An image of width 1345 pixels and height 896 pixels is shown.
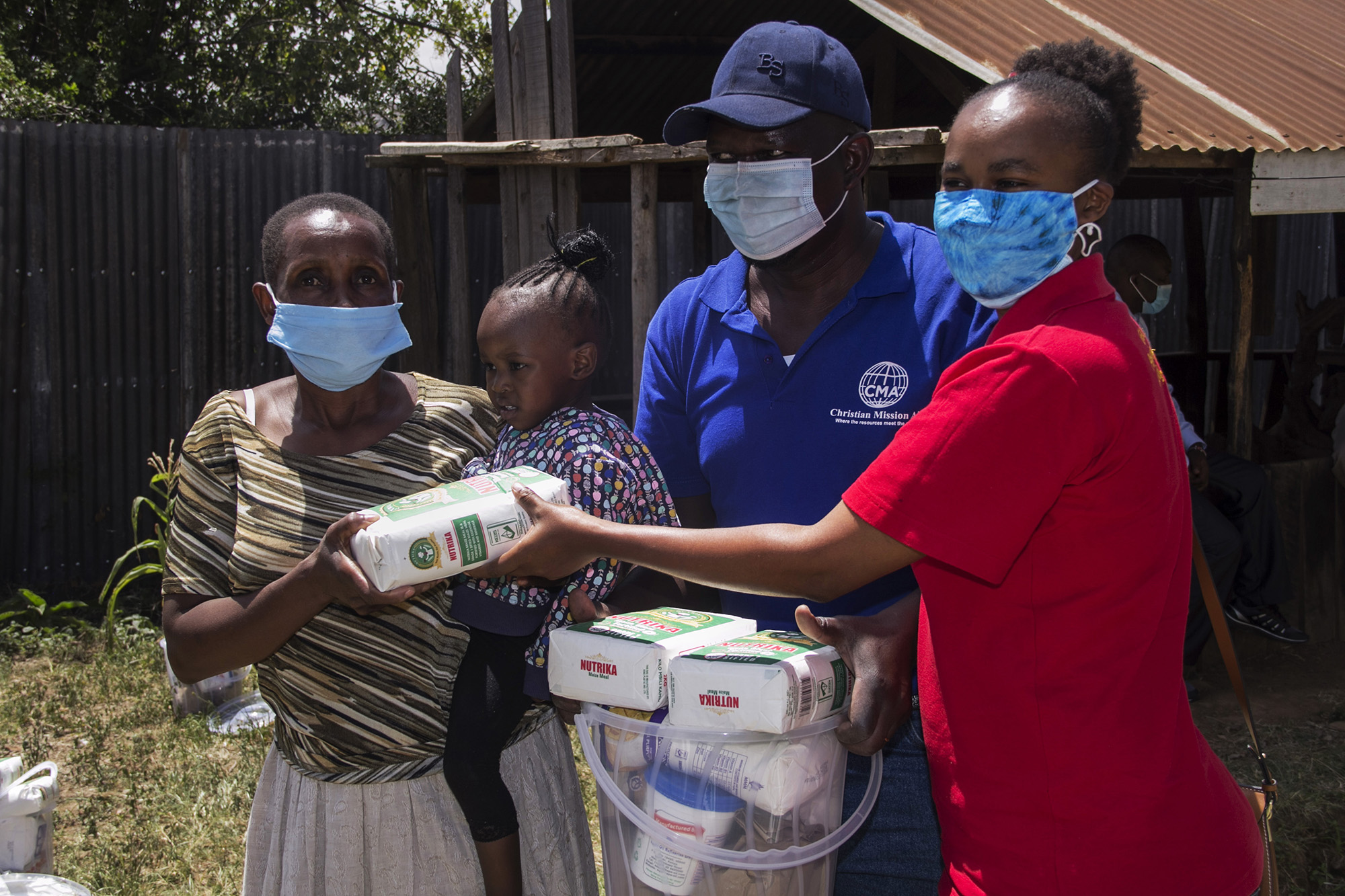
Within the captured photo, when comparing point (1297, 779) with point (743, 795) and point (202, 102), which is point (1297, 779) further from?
point (202, 102)

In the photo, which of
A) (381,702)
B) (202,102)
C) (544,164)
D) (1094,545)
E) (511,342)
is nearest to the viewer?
(1094,545)

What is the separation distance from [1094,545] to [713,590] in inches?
38.5

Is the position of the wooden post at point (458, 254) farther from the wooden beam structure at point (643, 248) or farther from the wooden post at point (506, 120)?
the wooden beam structure at point (643, 248)

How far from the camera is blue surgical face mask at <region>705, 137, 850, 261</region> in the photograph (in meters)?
2.07

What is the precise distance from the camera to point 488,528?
1.89 metres

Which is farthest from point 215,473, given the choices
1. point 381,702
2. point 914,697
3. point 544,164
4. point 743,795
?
point 544,164

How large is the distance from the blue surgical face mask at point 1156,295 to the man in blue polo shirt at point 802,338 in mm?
4975

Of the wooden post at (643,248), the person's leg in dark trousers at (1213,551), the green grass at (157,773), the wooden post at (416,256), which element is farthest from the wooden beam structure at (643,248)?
the person's leg in dark trousers at (1213,551)

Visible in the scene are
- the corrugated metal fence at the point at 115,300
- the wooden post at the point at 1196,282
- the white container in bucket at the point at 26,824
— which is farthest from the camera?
the wooden post at the point at 1196,282

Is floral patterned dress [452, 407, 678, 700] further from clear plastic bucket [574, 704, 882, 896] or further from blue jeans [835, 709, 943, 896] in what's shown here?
blue jeans [835, 709, 943, 896]

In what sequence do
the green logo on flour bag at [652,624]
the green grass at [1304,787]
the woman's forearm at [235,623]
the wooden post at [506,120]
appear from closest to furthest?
the green logo on flour bag at [652,624], the woman's forearm at [235,623], the green grass at [1304,787], the wooden post at [506,120]

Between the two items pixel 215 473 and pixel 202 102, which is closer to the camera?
pixel 215 473

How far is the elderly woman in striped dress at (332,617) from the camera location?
2.17 meters

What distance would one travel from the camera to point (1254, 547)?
642 cm
